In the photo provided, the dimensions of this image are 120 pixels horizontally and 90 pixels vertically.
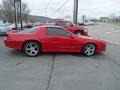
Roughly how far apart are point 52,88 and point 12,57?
397cm

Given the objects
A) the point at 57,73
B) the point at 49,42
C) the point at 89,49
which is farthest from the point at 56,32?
the point at 57,73

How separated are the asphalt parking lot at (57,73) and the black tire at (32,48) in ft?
0.72

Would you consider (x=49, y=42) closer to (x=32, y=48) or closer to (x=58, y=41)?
(x=58, y=41)

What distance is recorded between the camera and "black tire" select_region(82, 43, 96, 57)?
30.2ft

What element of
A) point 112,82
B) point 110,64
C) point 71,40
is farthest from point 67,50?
point 112,82

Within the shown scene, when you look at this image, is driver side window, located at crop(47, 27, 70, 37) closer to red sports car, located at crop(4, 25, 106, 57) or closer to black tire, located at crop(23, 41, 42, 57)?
red sports car, located at crop(4, 25, 106, 57)

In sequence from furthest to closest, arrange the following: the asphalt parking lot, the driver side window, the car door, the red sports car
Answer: the driver side window
the car door
the red sports car
the asphalt parking lot

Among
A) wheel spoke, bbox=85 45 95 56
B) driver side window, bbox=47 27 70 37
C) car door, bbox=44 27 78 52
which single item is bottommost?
wheel spoke, bbox=85 45 95 56

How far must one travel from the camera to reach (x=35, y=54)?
8766 mm

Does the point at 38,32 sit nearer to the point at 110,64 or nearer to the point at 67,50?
the point at 67,50

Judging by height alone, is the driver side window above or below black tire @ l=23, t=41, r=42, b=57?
above

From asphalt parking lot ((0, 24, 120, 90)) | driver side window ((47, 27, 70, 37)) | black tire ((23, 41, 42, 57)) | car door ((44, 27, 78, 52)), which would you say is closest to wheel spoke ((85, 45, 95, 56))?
asphalt parking lot ((0, 24, 120, 90))

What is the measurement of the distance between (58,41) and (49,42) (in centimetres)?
40

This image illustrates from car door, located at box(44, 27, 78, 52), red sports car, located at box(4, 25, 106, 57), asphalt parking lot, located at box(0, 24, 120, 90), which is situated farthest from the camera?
car door, located at box(44, 27, 78, 52)
